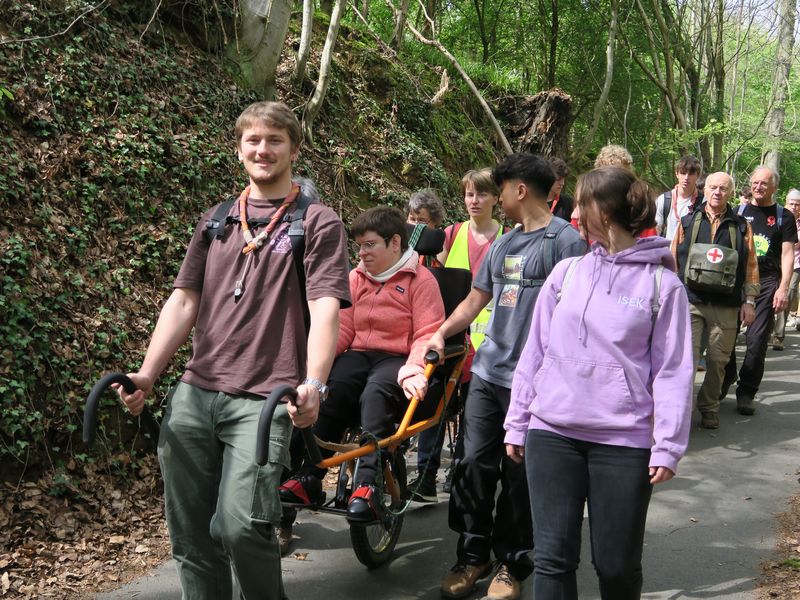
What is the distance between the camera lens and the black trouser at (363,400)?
477 cm

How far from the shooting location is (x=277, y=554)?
3.22 metres

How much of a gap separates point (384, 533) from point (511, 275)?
1.75 m

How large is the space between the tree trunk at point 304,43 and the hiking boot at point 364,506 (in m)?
7.85

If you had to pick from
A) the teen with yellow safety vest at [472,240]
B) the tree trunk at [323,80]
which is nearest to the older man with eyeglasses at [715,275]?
the teen with yellow safety vest at [472,240]

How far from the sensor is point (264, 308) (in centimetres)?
330

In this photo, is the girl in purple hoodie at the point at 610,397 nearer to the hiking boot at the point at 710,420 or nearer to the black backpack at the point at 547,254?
the black backpack at the point at 547,254

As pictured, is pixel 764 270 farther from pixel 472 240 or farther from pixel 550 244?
pixel 550 244

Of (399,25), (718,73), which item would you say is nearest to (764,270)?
(399,25)

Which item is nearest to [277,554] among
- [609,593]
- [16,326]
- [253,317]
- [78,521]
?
[253,317]

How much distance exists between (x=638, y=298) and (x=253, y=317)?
60.6 inches

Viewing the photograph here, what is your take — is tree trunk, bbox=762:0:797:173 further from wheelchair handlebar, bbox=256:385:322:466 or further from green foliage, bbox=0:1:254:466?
wheelchair handlebar, bbox=256:385:322:466

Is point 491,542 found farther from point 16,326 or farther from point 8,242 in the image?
point 8,242

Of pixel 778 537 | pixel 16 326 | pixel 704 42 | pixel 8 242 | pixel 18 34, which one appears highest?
pixel 704 42

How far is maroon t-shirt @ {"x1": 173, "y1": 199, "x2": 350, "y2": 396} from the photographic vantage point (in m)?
3.26
